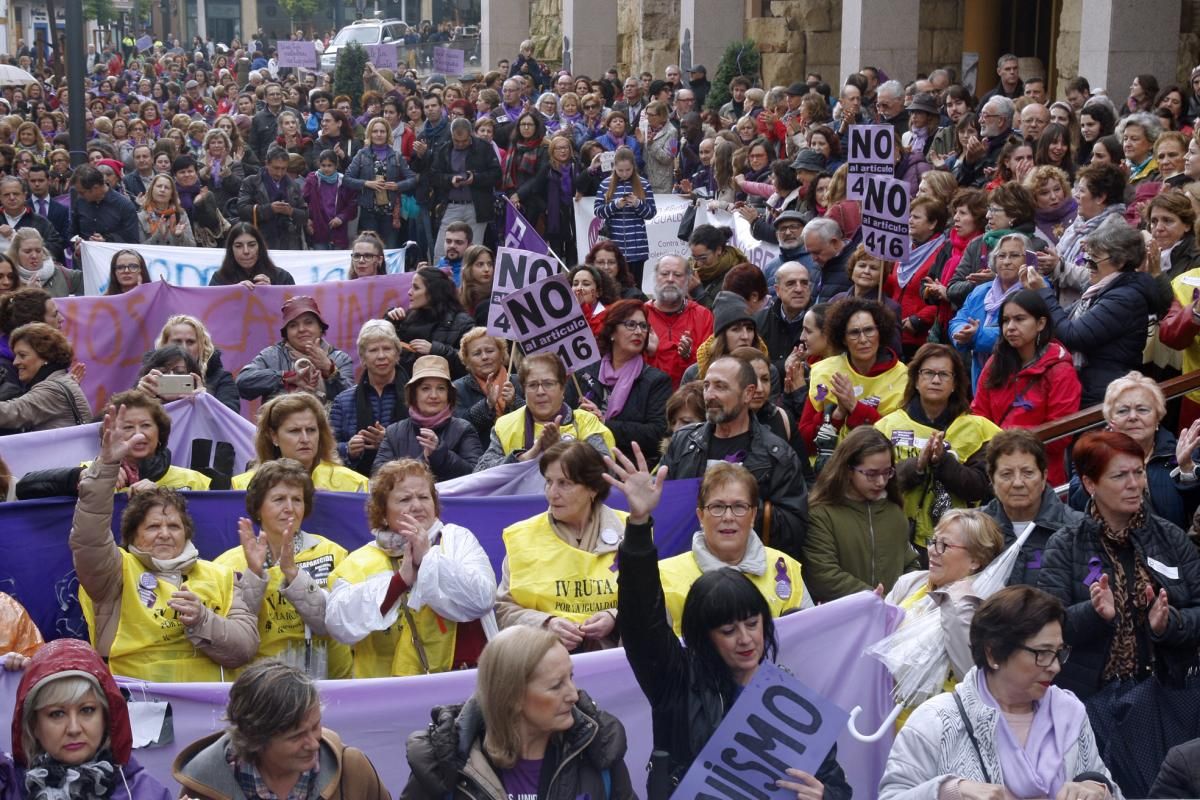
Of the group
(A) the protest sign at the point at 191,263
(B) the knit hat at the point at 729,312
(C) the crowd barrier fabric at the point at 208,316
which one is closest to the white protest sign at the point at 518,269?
(B) the knit hat at the point at 729,312

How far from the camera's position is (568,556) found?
616 cm

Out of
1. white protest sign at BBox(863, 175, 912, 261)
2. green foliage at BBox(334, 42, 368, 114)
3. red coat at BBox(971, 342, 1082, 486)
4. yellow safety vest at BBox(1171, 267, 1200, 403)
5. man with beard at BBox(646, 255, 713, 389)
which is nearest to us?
red coat at BBox(971, 342, 1082, 486)

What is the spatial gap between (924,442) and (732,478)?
1.68 meters

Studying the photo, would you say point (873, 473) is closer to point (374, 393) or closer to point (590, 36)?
point (374, 393)

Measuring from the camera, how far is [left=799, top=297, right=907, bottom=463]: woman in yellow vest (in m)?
8.02

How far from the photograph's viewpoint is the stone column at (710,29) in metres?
26.2

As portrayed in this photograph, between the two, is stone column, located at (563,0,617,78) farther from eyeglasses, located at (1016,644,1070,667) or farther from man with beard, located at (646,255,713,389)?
eyeglasses, located at (1016,644,1070,667)

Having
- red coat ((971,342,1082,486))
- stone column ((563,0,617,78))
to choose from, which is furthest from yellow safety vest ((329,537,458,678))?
stone column ((563,0,617,78))

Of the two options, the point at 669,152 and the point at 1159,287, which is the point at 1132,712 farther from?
the point at 669,152

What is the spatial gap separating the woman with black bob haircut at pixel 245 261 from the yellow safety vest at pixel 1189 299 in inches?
249

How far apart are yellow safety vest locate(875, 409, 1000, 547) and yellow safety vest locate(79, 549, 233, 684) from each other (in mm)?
2788

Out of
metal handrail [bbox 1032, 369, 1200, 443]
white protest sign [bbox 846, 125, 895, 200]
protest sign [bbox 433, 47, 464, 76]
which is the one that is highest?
protest sign [bbox 433, 47, 464, 76]

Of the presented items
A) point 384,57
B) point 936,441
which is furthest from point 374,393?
point 384,57

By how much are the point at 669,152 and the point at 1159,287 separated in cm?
1004
